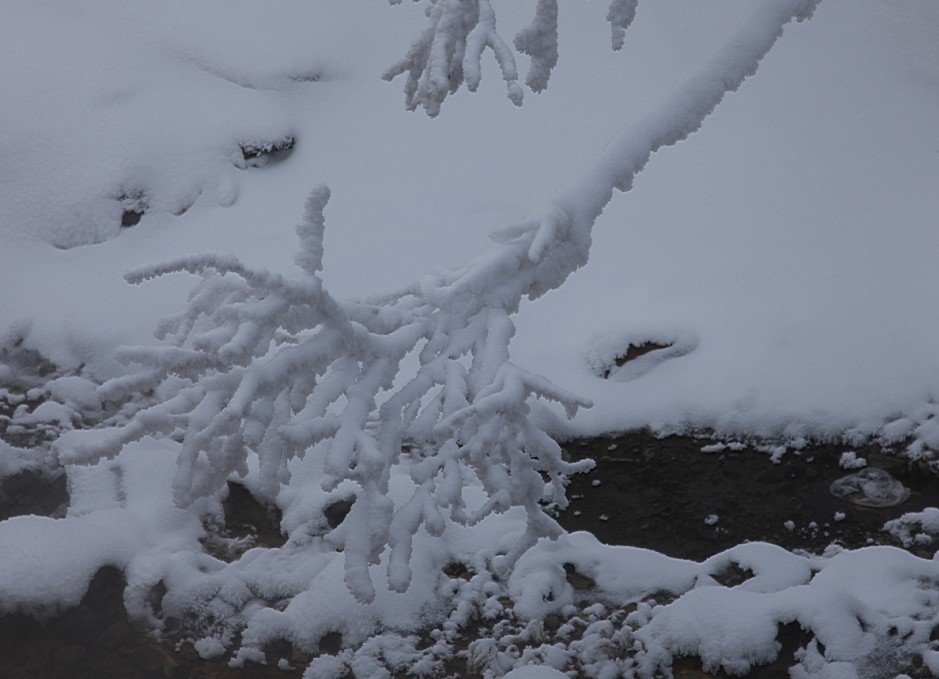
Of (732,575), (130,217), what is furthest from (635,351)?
(130,217)

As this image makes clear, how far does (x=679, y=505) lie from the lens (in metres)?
4.57

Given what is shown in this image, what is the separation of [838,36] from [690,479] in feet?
13.9

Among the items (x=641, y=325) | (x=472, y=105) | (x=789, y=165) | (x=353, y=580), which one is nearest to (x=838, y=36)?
(x=789, y=165)

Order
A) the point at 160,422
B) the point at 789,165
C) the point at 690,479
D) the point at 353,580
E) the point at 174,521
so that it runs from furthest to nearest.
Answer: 1. the point at 789,165
2. the point at 690,479
3. the point at 174,521
4. the point at 160,422
5. the point at 353,580

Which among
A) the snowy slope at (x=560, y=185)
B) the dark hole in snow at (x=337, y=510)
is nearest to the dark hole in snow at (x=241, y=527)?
the dark hole in snow at (x=337, y=510)

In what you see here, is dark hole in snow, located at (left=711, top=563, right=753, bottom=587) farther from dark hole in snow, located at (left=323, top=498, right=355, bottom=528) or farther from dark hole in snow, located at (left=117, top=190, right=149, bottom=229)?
dark hole in snow, located at (left=117, top=190, right=149, bottom=229)

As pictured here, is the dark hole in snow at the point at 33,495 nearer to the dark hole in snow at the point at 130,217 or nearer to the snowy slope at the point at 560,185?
the snowy slope at the point at 560,185

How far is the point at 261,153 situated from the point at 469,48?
13.3 ft

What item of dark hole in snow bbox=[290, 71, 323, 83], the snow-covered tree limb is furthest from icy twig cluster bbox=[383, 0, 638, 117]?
dark hole in snow bbox=[290, 71, 323, 83]

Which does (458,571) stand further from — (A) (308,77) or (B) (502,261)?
(A) (308,77)

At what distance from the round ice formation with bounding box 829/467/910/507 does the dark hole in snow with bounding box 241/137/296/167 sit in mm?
4495

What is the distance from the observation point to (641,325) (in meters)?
5.38

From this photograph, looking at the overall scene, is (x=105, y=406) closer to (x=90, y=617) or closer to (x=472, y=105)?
(x=90, y=617)

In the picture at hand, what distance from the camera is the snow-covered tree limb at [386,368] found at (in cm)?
258
